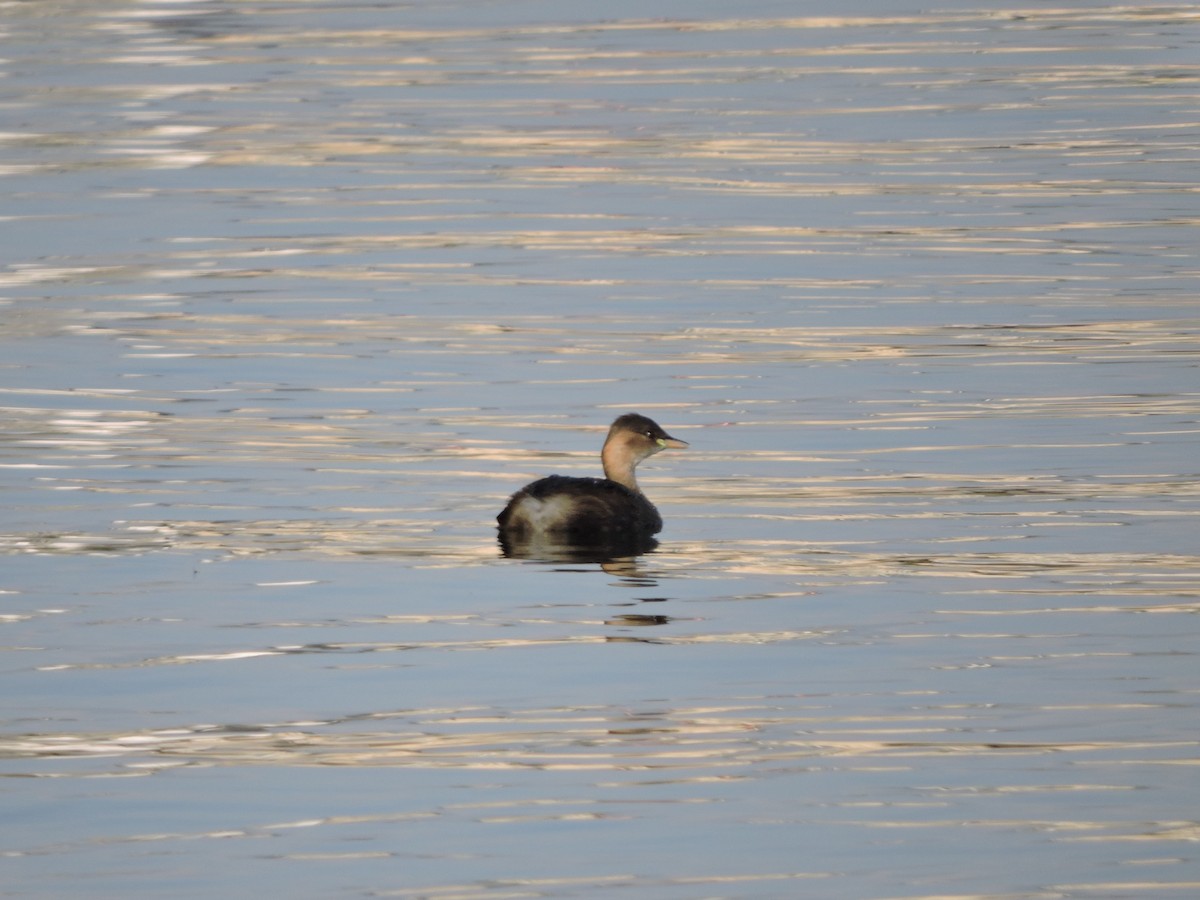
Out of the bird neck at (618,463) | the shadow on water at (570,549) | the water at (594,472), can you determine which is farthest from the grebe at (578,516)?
the bird neck at (618,463)

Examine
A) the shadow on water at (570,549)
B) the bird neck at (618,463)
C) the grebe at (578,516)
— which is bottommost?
the shadow on water at (570,549)

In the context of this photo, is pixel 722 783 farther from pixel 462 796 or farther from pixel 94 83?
pixel 94 83

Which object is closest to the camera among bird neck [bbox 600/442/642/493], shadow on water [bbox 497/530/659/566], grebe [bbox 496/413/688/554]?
shadow on water [bbox 497/530/659/566]

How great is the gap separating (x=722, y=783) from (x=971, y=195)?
17.3 metres

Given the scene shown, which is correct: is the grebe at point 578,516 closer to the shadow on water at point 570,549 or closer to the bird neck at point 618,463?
the shadow on water at point 570,549

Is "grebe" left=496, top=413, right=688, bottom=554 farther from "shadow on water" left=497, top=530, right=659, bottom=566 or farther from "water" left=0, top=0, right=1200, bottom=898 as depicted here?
"water" left=0, top=0, right=1200, bottom=898

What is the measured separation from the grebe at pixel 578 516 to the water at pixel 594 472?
40 centimetres

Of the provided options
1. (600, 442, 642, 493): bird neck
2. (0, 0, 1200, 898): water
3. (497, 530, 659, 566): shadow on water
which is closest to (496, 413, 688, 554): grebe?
(497, 530, 659, 566): shadow on water

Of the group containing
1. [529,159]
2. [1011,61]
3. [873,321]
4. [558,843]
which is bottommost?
[558,843]

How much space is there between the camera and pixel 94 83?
37750 mm

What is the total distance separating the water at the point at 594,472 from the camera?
9375 millimetres

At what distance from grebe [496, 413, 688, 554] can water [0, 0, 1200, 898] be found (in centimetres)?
40

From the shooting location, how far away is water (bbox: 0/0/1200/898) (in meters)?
9.38

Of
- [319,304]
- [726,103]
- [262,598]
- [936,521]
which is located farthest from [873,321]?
[726,103]
